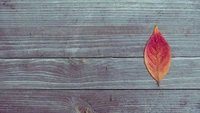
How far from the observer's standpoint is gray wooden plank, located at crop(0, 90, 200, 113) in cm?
82

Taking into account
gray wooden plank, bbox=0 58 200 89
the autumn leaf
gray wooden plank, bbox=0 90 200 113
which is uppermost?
the autumn leaf

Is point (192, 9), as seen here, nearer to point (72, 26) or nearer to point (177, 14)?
point (177, 14)

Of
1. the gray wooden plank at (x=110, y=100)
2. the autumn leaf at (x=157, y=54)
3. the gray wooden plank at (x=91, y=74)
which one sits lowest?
the gray wooden plank at (x=110, y=100)

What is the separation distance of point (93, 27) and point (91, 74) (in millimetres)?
139

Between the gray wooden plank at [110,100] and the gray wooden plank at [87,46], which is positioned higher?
the gray wooden plank at [87,46]

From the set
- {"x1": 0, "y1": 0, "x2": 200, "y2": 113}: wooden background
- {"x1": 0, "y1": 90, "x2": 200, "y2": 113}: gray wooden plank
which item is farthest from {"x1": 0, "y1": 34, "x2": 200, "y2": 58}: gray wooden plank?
{"x1": 0, "y1": 90, "x2": 200, "y2": 113}: gray wooden plank

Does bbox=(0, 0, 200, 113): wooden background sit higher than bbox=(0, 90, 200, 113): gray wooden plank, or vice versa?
bbox=(0, 0, 200, 113): wooden background

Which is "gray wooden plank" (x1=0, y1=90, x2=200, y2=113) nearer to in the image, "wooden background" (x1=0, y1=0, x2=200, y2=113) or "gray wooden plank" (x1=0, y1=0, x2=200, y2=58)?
"wooden background" (x1=0, y1=0, x2=200, y2=113)

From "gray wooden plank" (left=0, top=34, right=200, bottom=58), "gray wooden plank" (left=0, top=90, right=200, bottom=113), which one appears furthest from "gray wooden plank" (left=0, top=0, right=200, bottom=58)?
"gray wooden plank" (left=0, top=90, right=200, bottom=113)

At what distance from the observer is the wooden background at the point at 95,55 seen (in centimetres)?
80

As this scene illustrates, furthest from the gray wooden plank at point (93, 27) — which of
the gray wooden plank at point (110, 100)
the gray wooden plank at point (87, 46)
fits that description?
the gray wooden plank at point (110, 100)

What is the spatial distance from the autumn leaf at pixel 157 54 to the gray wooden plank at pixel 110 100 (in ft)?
0.24

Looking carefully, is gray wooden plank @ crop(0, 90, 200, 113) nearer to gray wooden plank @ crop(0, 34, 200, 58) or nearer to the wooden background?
the wooden background

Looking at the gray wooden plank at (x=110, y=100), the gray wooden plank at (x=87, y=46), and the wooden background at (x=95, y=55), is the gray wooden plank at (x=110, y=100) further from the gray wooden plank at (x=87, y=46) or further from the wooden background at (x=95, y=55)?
the gray wooden plank at (x=87, y=46)
